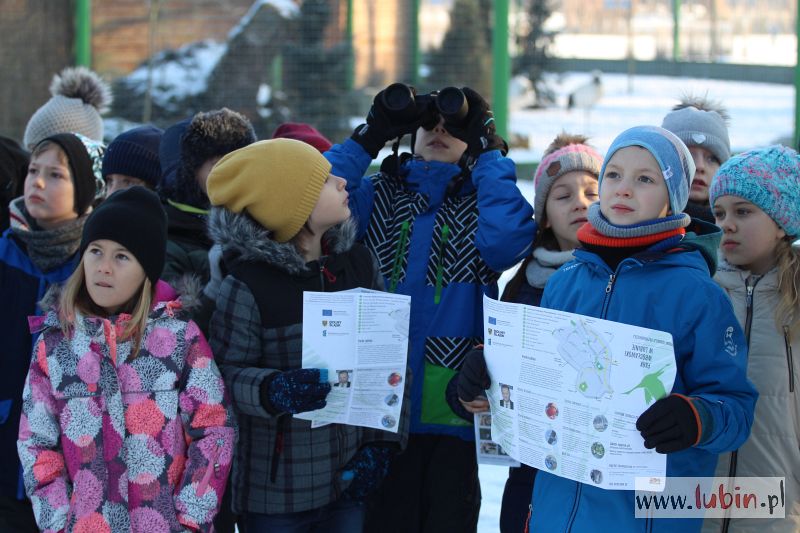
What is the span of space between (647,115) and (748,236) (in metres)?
7.69

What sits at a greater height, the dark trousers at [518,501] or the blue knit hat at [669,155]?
the blue knit hat at [669,155]

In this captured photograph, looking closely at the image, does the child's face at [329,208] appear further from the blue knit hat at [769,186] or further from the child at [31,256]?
the blue knit hat at [769,186]

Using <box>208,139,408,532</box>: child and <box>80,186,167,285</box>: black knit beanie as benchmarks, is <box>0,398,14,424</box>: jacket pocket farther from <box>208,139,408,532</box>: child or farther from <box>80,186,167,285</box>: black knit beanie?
<box>208,139,408,532</box>: child

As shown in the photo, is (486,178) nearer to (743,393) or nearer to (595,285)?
(595,285)

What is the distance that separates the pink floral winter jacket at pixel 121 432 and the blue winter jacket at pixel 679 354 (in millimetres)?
889

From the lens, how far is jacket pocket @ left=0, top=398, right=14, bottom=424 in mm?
2836

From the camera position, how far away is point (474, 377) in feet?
8.09

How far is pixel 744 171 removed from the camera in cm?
268

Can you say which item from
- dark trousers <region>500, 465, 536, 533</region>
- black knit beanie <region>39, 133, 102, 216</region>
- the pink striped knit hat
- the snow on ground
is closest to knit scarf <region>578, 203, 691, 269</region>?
the pink striped knit hat

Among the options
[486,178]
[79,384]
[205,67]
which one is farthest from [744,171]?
[205,67]

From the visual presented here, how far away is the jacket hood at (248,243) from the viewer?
2.62 m

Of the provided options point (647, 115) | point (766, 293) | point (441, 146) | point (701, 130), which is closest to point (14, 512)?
point (441, 146)

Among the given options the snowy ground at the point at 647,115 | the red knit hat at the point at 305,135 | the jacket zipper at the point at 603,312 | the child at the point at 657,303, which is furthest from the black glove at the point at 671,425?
the snowy ground at the point at 647,115

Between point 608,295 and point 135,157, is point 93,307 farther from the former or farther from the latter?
point 608,295
